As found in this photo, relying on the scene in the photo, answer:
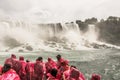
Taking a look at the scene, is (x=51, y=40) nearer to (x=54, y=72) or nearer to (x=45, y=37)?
(x=45, y=37)

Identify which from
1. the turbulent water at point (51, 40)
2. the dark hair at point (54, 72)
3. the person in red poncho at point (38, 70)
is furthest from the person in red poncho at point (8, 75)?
the turbulent water at point (51, 40)

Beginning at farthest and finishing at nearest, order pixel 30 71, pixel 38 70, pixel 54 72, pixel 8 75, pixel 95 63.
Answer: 1. pixel 95 63
2. pixel 30 71
3. pixel 38 70
4. pixel 54 72
5. pixel 8 75

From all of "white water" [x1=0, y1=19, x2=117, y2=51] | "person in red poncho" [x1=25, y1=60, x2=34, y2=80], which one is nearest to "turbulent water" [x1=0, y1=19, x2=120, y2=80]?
"white water" [x1=0, y1=19, x2=117, y2=51]

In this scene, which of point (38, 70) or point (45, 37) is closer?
point (38, 70)

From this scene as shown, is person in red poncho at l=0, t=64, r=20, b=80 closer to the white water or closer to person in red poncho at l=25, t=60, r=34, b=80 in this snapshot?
person in red poncho at l=25, t=60, r=34, b=80

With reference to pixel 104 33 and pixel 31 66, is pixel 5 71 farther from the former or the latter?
pixel 104 33

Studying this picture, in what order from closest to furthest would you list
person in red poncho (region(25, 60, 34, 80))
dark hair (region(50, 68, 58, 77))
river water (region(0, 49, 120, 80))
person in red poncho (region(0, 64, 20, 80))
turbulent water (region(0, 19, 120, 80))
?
person in red poncho (region(0, 64, 20, 80))
dark hair (region(50, 68, 58, 77))
person in red poncho (region(25, 60, 34, 80))
river water (region(0, 49, 120, 80))
turbulent water (region(0, 19, 120, 80))

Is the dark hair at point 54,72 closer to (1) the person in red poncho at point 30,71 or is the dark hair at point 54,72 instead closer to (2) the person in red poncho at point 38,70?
(2) the person in red poncho at point 38,70

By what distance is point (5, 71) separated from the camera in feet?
24.2

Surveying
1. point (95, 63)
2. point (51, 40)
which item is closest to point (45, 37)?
point (51, 40)

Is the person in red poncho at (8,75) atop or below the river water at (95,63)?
atop

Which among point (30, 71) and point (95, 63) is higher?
point (30, 71)

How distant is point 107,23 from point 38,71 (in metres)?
66.9

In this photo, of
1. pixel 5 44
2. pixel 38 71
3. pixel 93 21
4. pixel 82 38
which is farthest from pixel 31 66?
pixel 93 21
